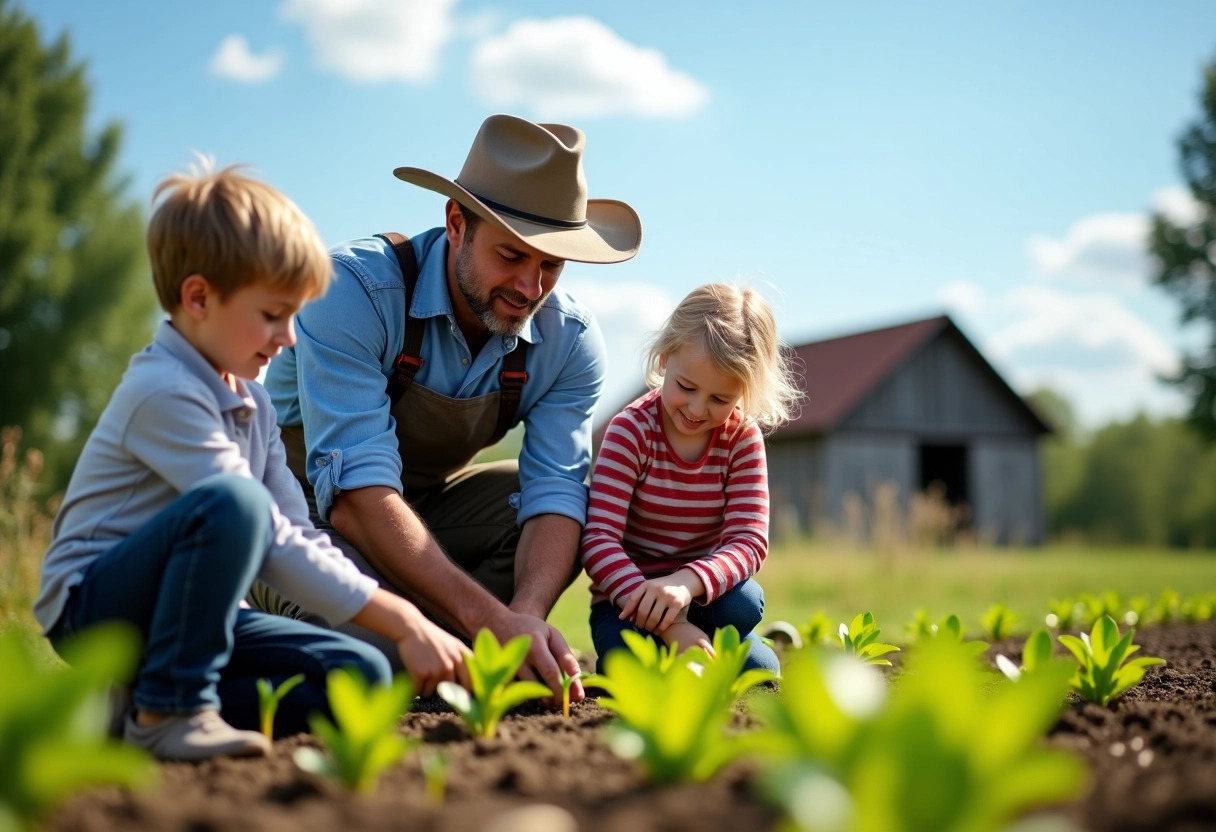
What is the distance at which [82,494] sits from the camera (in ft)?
7.73

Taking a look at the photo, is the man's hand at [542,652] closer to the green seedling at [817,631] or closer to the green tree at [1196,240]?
the green seedling at [817,631]

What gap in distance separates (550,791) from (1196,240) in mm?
28130

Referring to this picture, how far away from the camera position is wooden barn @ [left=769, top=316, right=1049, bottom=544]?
20.1 m

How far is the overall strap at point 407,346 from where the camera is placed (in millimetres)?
3820

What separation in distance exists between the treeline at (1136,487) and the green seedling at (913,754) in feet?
95.1

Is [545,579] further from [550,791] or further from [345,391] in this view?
[550,791]

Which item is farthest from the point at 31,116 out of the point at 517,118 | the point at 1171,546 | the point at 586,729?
the point at 1171,546

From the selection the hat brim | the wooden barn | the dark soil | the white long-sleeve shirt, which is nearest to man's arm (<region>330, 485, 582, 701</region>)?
the dark soil

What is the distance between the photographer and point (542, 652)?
9.39 feet

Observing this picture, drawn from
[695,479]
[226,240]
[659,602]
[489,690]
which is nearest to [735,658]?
[489,690]

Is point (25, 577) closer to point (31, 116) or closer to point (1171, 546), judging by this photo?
point (31, 116)

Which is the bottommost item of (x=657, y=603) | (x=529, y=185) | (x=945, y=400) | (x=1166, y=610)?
(x=1166, y=610)

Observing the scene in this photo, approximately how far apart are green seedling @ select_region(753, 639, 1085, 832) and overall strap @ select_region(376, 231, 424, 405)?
261 cm

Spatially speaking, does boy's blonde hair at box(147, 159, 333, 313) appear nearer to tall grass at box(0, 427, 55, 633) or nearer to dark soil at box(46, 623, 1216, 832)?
dark soil at box(46, 623, 1216, 832)
